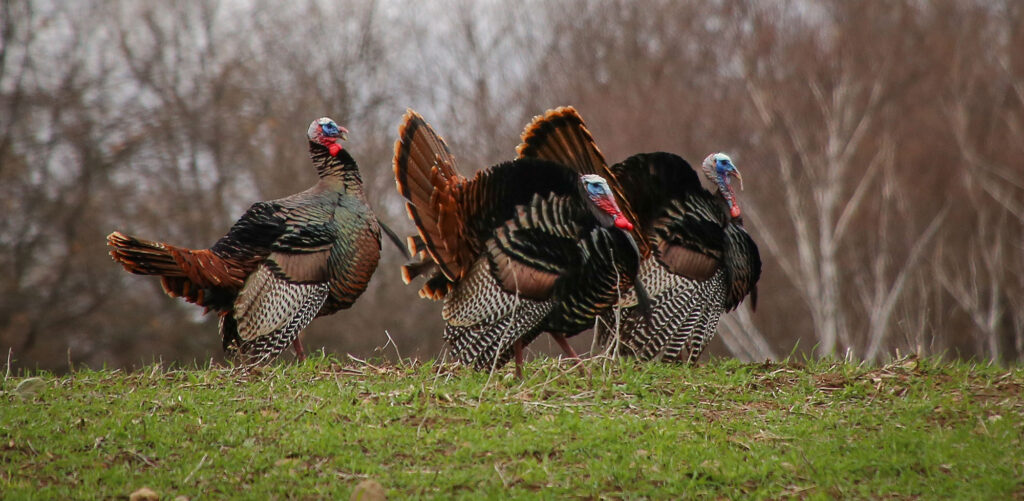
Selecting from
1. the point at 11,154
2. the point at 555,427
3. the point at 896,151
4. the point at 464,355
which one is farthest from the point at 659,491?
the point at 896,151

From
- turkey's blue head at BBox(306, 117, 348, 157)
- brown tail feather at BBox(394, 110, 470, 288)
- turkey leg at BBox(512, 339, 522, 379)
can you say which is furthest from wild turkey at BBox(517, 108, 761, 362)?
turkey's blue head at BBox(306, 117, 348, 157)

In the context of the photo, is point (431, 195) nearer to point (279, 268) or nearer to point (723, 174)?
point (279, 268)

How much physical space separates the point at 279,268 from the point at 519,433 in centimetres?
273

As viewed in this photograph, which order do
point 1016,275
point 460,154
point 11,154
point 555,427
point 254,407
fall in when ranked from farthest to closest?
point 460,154, point 1016,275, point 11,154, point 254,407, point 555,427

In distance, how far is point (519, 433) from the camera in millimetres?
5387

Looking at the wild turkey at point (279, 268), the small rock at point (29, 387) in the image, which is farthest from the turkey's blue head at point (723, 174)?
the small rock at point (29, 387)

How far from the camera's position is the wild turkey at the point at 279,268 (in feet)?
23.9

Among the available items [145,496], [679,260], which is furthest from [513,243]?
[145,496]

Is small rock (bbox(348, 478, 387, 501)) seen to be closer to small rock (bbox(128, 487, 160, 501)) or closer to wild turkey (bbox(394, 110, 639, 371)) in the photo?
small rock (bbox(128, 487, 160, 501))

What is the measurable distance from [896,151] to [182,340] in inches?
584

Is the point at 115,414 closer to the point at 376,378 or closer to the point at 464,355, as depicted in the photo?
the point at 376,378

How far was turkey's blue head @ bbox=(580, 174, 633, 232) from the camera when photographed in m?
6.69

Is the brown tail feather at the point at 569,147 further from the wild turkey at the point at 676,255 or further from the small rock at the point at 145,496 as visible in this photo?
the small rock at the point at 145,496

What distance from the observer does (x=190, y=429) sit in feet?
18.1
